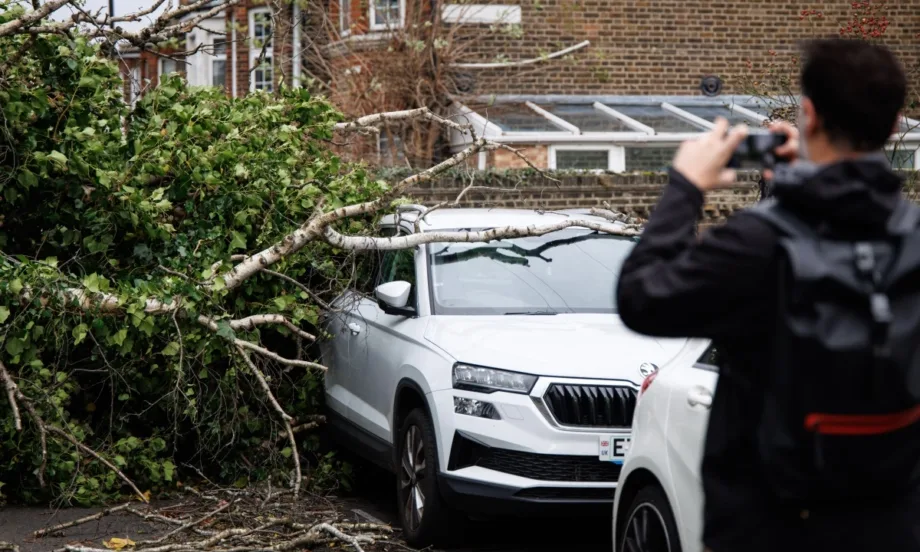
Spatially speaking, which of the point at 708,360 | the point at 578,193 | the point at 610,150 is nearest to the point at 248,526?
the point at 708,360

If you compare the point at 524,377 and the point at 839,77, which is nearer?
the point at 839,77

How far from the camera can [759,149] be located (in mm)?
2525

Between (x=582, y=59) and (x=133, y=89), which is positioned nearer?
(x=133, y=89)

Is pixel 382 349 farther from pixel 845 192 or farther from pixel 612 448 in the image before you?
pixel 845 192

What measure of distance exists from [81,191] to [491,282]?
264 cm

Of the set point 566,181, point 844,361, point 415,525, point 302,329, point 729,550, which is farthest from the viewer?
point 566,181

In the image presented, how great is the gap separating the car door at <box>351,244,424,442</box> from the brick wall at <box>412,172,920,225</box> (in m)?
4.45

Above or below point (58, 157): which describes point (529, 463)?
below

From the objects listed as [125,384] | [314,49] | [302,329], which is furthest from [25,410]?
[314,49]

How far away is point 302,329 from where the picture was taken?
28.0 feet

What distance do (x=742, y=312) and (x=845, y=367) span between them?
24 centimetres

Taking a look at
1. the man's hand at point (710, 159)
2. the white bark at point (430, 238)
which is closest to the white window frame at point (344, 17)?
the white bark at point (430, 238)

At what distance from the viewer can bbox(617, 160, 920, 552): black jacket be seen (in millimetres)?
2289

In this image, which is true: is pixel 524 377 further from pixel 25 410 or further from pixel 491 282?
pixel 25 410
